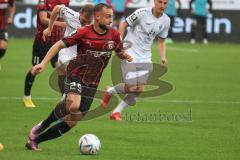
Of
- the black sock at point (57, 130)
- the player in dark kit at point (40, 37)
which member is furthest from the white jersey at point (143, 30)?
the black sock at point (57, 130)

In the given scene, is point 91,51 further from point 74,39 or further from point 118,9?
point 118,9

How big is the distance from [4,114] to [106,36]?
4098 mm

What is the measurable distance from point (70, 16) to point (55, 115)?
3.68 m

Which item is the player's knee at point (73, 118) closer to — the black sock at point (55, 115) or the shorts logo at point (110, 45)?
the black sock at point (55, 115)

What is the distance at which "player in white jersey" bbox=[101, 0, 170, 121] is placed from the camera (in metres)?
14.6

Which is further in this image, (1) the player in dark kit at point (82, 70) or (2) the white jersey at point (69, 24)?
(2) the white jersey at point (69, 24)

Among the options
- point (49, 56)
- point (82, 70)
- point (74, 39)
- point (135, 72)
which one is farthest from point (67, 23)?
point (49, 56)

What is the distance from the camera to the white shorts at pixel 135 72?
48.4 feet

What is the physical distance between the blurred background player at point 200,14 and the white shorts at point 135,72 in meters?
20.0

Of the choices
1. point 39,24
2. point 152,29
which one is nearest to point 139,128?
point 152,29

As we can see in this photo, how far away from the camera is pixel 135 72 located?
1478 centimetres

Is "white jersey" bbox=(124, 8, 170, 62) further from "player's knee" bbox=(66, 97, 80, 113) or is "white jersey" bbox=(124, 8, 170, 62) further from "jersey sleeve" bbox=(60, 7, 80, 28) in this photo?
"player's knee" bbox=(66, 97, 80, 113)

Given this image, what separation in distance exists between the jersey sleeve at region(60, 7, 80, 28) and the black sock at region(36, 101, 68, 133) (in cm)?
337

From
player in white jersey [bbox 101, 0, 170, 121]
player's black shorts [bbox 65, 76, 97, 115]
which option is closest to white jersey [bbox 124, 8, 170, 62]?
→ player in white jersey [bbox 101, 0, 170, 121]
